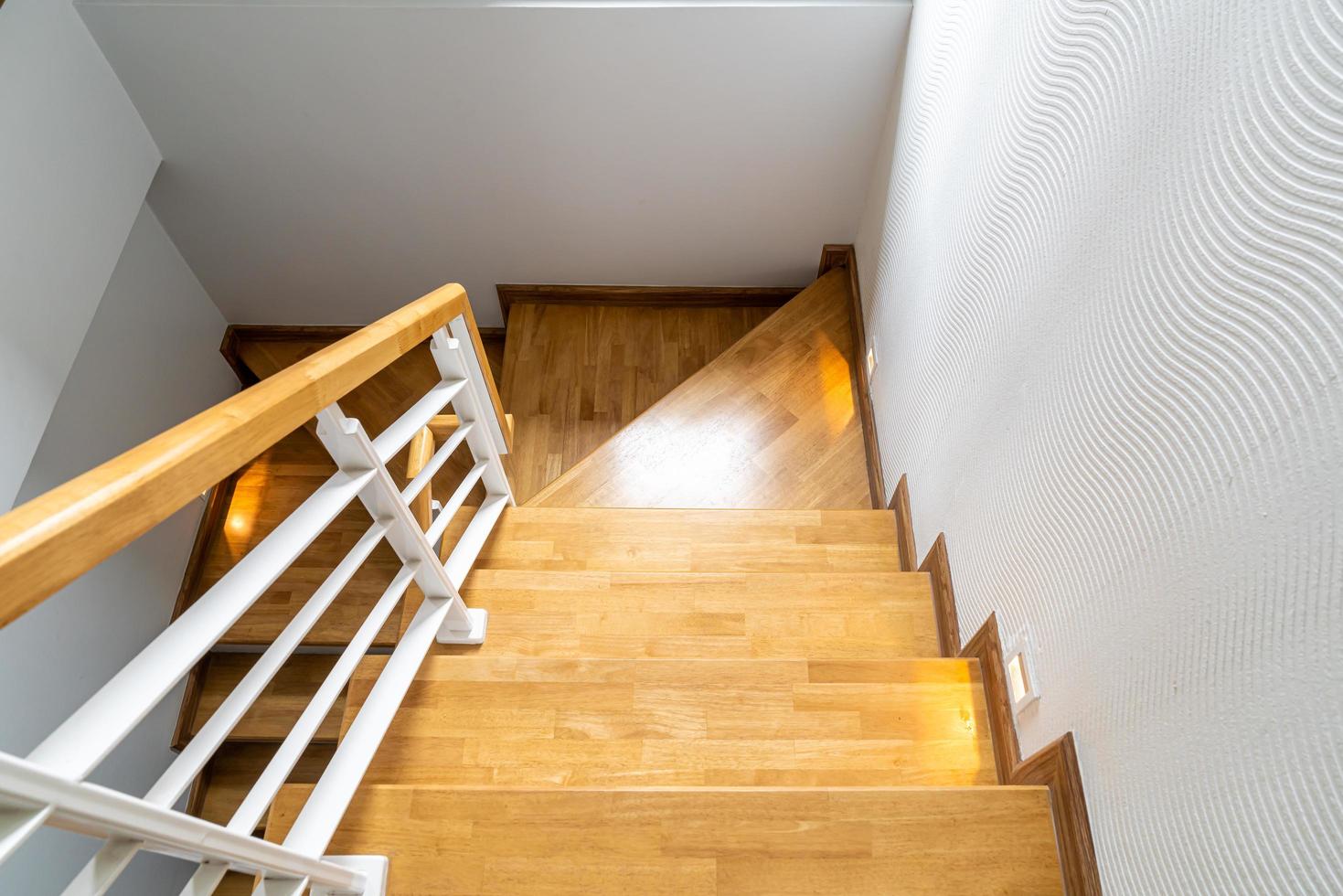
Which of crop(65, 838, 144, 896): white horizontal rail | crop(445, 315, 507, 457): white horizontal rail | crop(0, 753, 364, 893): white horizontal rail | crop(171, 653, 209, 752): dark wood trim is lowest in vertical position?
crop(65, 838, 144, 896): white horizontal rail

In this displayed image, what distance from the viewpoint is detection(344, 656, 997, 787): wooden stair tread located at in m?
1.69

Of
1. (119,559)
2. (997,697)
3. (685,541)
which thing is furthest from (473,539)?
(119,559)

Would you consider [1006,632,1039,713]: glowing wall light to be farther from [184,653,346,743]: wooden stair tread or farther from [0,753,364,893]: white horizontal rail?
[184,653,346,743]: wooden stair tread

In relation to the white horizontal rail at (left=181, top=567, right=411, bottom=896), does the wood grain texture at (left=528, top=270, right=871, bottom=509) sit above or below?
above

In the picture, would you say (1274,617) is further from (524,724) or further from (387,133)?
(387,133)

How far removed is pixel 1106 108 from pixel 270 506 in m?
3.70

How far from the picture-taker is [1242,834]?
964 millimetres

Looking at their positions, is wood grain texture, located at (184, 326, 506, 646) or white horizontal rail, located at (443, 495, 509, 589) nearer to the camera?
white horizontal rail, located at (443, 495, 509, 589)

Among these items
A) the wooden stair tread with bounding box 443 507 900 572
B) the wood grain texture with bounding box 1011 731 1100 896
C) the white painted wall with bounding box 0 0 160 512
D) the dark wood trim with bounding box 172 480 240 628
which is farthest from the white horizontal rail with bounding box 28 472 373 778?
the dark wood trim with bounding box 172 480 240 628

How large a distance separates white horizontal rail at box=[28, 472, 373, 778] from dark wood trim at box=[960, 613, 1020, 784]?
1.28 m

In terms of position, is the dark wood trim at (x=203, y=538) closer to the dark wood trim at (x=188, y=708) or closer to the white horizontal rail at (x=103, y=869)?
the dark wood trim at (x=188, y=708)

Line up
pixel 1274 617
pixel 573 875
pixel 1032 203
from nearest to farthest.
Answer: pixel 1274 617
pixel 573 875
pixel 1032 203

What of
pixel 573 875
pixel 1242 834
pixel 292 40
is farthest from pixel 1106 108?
pixel 292 40

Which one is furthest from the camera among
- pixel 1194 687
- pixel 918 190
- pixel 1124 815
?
pixel 918 190
